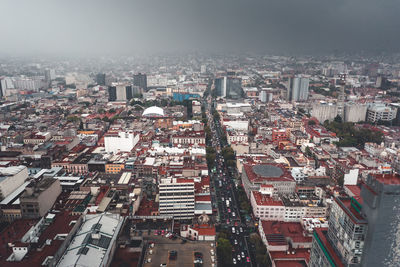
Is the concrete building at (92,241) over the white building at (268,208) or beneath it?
over

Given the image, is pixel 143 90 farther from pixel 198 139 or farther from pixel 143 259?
pixel 143 259

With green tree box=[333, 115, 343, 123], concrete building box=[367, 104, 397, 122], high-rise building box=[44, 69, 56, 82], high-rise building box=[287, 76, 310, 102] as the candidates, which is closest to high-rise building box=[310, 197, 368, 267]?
green tree box=[333, 115, 343, 123]

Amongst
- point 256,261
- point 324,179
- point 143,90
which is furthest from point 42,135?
point 143,90

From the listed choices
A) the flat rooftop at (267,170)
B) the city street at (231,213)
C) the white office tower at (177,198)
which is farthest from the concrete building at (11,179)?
the flat rooftop at (267,170)

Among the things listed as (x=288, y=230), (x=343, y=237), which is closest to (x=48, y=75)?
(x=288, y=230)

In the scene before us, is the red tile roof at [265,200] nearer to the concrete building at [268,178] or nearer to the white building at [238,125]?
the concrete building at [268,178]

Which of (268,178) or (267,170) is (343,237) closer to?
(268,178)

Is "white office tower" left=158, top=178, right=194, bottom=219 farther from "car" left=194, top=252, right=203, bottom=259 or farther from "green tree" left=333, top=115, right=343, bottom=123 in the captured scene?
"green tree" left=333, top=115, right=343, bottom=123
